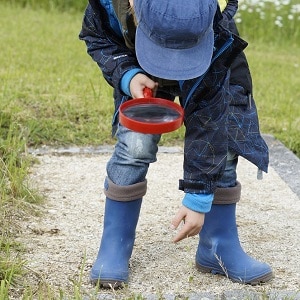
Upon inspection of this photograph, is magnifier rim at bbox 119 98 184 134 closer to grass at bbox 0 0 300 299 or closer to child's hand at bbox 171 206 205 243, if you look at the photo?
child's hand at bbox 171 206 205 243

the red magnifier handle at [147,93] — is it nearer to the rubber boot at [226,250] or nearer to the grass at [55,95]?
the rubber boot at [226,250]

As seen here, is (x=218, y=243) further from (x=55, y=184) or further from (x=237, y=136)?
(x=55, y=184)

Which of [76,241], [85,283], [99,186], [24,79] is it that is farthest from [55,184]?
[24,79]

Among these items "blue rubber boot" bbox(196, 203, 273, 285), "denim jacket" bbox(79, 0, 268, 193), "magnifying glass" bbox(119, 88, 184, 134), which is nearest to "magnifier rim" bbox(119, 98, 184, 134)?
"magnifying glass" bbox(119, 88, 184, 134)

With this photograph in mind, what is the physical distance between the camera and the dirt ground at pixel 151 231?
3.09 metres

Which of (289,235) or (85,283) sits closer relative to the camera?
(85,283)

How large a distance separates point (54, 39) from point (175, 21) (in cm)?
514

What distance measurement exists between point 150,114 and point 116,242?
569 millimetres

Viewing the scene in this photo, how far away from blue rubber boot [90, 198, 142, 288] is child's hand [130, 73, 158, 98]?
0.42m

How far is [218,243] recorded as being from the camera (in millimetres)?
3186

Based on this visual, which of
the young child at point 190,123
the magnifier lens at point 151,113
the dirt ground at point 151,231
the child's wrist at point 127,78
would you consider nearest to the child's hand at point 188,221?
the young child at point 190,123

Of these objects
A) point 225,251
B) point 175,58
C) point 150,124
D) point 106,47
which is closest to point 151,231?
point 225,251

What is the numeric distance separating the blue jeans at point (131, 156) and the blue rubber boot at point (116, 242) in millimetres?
89

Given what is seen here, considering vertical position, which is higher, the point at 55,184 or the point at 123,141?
the point at 123,141
